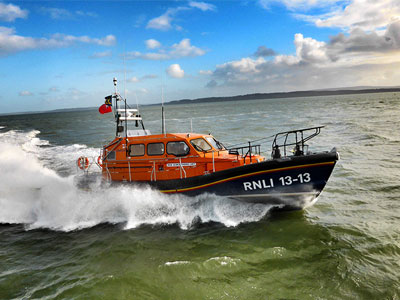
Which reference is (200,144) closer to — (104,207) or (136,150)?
(136,150)

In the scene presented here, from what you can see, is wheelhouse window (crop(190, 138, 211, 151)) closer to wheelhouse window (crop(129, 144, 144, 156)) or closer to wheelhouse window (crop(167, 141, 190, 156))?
wheelhouse window (crop(167, 141, 190, 156))

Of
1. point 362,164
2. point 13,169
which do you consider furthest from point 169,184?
point 362,164

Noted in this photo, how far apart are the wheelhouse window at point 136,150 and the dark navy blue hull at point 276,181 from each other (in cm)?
156

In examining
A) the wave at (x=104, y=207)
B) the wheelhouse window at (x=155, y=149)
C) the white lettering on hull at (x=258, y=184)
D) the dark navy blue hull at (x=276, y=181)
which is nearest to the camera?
the dark navy blue hull at (x=276, y=181)

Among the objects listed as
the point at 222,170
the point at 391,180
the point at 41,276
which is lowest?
the point at 41,276

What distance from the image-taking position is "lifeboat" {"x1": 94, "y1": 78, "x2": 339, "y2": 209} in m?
6.42

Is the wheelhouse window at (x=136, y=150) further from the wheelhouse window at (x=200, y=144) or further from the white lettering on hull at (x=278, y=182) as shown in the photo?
the white lettering on hull at (x=278, y=182)

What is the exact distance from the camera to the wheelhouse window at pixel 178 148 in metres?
7.50

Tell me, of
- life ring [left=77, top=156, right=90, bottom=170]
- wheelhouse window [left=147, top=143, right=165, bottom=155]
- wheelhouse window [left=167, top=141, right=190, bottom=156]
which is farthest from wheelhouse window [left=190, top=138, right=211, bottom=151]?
life ring [left=77, top=156, right=90, bottom=170]

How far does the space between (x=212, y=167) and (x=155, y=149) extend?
5.44 ft

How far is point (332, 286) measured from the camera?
14.9ft

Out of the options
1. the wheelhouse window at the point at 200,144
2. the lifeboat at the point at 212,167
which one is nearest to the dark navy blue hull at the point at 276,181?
the lifeboat at the point at 212,167

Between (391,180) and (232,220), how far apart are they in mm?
6161

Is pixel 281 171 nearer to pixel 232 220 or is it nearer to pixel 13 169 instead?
pixel 232 220
